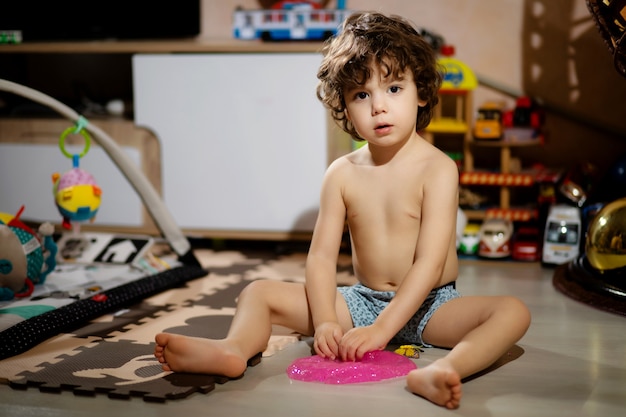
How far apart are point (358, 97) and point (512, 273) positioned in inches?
35.0

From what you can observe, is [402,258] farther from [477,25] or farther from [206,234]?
[477,25]

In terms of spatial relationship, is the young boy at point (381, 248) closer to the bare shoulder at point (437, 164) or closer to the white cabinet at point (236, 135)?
the bare shoulder at point (437, 164)

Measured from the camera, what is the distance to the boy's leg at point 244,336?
1.28 meters

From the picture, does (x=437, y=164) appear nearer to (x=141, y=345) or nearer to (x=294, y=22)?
(x=141, y=345)

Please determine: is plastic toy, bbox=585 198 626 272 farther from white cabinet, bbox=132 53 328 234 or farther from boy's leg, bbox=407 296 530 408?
white cabinet, bbox=132 53 328 234

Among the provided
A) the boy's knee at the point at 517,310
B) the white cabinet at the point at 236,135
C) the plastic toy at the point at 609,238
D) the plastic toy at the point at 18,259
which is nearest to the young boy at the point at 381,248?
the boy's knee at the point at 517,310

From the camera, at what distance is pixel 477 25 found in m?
2.53

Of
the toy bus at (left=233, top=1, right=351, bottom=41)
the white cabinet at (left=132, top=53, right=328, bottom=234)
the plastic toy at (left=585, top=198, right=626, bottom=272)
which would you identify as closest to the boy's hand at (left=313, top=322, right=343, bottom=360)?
the plastic toy at (left=585, top=198, right=626, bottom=272)

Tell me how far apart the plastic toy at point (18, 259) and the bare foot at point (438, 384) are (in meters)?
0.92

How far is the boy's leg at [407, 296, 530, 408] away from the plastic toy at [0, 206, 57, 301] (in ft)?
2.80

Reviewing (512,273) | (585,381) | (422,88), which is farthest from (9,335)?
(512,273)

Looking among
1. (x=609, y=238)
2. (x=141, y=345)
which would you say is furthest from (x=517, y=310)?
(x=141, y=345)

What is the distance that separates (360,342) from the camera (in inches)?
51.1

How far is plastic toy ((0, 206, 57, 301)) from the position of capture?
1.73 meters
